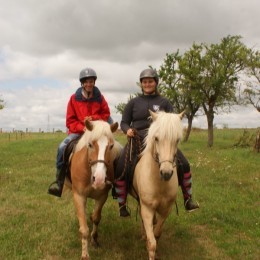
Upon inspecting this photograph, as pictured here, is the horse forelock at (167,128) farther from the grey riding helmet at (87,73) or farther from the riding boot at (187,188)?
the grey riding helmet at (87,73)

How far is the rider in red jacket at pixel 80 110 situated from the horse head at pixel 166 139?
7.26 ft

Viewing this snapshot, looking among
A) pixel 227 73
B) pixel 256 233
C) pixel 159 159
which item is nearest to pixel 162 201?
pixel 159 159

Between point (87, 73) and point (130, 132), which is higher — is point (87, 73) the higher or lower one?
the higher one

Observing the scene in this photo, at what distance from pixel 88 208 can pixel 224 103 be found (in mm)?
26113

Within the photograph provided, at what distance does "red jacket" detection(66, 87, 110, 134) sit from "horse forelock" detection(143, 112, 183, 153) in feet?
7.09

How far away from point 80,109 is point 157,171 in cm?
244

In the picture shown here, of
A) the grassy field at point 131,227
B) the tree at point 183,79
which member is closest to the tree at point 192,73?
the tree at point 183,79

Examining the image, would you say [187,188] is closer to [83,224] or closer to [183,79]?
[83,224]

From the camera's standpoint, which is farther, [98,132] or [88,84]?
[88,84]

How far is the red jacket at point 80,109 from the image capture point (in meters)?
7.09

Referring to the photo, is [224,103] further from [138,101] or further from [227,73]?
[138,101]

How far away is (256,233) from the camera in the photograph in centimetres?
715

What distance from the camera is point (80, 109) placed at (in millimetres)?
7082

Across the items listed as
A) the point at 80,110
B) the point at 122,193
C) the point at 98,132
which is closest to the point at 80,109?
the point at 80,110
